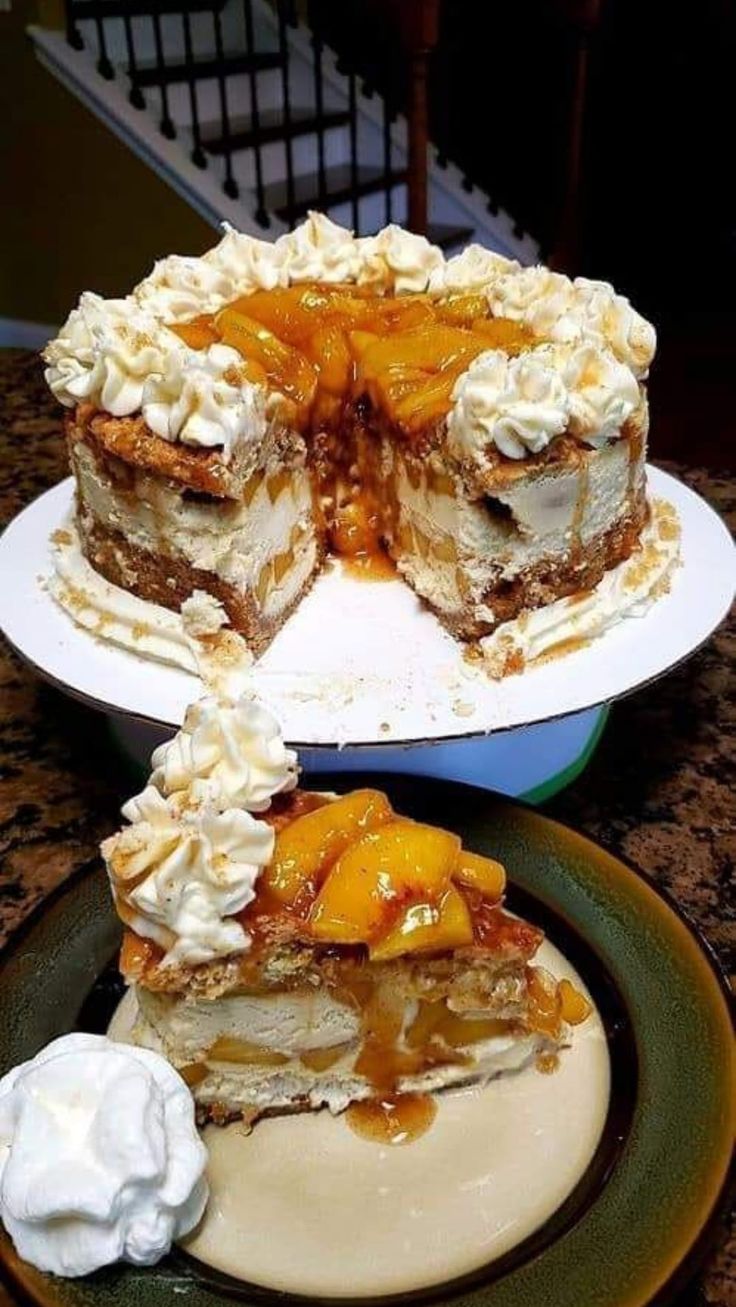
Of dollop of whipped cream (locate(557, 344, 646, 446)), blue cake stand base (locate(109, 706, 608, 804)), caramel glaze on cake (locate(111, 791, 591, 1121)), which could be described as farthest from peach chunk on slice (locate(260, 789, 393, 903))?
dollop of whipped cream (locate(557, 344, 646, 446))

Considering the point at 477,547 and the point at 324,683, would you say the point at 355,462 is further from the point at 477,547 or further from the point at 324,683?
the point at 324,683

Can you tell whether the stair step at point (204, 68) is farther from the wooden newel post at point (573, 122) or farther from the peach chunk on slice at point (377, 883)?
the peach chunk on slice at point (377, 883)

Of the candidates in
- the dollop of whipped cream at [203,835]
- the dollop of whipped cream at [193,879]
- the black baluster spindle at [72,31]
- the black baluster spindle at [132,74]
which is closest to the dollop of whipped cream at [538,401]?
the dollop of whipped cream at [203,835]

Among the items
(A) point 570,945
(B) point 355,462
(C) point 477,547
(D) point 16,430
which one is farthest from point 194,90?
(A) point 570,945

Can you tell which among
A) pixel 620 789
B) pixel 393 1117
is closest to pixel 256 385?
pixel 620 789

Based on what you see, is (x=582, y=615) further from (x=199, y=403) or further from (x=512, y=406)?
(x=199, y=403)

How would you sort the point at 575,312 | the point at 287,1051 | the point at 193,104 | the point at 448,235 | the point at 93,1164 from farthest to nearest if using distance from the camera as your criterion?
the point at 448,235
the point at 193,104
the point at 575,312
the point at 287,1051
the point at 93,1164
